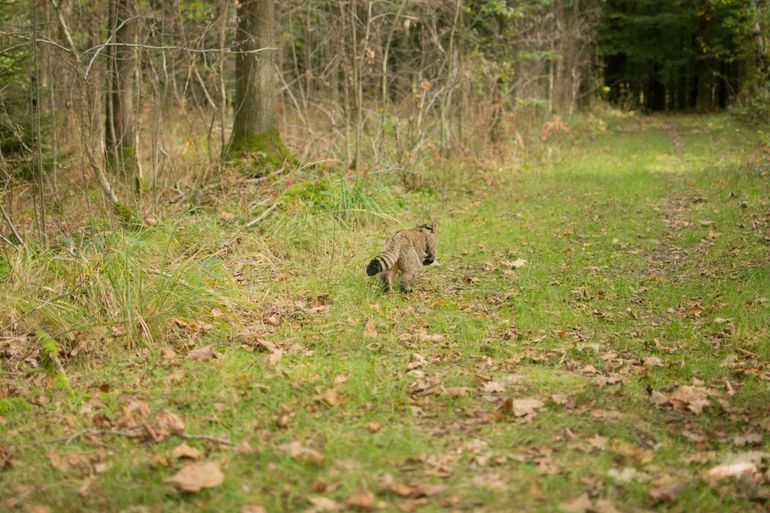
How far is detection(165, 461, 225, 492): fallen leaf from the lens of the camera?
3.90 m

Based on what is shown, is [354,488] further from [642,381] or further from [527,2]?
[527,2]

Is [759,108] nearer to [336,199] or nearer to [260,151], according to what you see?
[260,151]

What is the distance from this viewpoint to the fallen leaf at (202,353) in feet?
19.2

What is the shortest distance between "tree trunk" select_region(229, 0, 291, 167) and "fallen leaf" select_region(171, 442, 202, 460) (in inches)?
339

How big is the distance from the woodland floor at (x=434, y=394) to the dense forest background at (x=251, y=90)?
2.79m

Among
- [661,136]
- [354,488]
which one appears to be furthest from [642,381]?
[661,136]

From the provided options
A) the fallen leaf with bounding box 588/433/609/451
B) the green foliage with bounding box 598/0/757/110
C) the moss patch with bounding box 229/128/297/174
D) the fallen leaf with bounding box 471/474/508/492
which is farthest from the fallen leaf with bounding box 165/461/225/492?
the green foliage with bounding box 598/0/757/110

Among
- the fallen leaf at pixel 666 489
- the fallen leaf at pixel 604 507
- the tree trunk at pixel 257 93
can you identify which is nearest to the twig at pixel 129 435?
the fallen leaf at pixel 604 507

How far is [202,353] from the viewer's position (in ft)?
19.3

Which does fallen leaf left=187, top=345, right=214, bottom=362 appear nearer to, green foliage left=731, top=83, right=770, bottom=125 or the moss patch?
the moss patch

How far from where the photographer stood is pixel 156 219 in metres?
9.07

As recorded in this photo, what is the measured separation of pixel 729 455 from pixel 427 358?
238 centimetres

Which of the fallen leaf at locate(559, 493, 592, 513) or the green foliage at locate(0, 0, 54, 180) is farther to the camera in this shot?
the green foliage at locate(0, 0, 54, 180)

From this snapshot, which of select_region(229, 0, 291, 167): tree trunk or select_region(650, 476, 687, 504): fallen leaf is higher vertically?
select_region(229, 0, 291, 167): tree trunk
